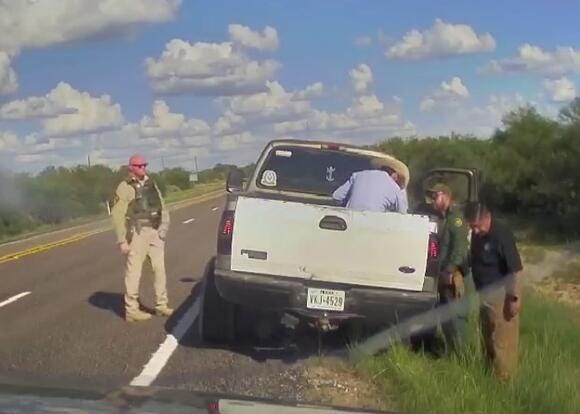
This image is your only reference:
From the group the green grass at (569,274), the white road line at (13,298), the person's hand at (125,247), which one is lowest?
the green grass at (569,274)

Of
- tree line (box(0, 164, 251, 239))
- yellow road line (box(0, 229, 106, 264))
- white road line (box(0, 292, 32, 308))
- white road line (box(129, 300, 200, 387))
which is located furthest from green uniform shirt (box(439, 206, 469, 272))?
tree line (box(0, 164, 251, 239))

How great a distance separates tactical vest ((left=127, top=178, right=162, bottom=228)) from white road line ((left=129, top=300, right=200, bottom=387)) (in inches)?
45.5

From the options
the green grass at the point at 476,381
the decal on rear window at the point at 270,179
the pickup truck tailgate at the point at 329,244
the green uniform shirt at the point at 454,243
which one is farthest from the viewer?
the decal on rear window at the point at 270,179

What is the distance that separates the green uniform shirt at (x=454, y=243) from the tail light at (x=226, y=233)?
7.44ft

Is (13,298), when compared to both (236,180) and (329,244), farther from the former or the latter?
(329,244)

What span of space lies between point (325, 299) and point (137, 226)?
3.64 meters

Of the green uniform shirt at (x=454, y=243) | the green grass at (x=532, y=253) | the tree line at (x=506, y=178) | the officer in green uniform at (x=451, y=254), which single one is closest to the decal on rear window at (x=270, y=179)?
the officer in green uniform at (x=451, y=254)

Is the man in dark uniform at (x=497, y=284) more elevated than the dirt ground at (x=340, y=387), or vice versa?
the man in dark uniform at (x=497, y=284)

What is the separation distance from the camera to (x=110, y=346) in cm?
1076

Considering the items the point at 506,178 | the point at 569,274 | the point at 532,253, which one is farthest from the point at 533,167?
the point at 569,274

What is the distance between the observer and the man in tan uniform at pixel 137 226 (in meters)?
12.4

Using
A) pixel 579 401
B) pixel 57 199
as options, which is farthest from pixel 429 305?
pixel 57 199

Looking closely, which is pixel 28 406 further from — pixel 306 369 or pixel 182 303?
pixel 182 303

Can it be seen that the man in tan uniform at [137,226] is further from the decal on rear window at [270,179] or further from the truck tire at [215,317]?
the truck tire at [215,317]
